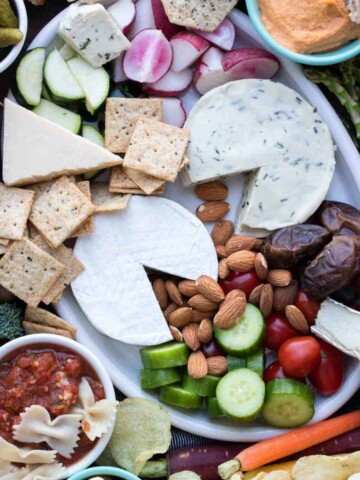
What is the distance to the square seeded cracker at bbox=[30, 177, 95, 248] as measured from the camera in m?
2.91

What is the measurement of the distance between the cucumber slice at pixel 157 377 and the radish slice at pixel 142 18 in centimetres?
126

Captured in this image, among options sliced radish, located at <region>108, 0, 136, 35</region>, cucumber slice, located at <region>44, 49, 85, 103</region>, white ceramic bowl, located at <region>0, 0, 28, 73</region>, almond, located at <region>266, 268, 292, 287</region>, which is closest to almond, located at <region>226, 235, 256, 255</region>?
almond, located at <region>266, 268, 292, 287</region>

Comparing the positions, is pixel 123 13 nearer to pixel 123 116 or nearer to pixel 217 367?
pixel 123 116

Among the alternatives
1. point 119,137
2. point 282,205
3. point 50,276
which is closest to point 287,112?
point 282,205

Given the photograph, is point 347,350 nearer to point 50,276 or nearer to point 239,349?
point 239,349

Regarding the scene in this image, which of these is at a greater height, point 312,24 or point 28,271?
point 312,24

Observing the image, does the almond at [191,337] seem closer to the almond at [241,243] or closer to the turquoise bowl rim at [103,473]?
the almond at [241,243]

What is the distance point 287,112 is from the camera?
9.98ft

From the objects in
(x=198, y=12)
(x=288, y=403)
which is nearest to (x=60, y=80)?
(x=198, y=12)

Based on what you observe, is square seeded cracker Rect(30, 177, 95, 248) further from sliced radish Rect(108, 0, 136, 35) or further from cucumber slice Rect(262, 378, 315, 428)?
cucumber slice Rect(262, 378, 315, 428)

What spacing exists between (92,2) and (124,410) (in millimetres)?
1492

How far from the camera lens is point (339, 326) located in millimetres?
2941

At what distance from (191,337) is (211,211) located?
48cm

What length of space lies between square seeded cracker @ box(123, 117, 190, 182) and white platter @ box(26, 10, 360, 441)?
0.67 ft
